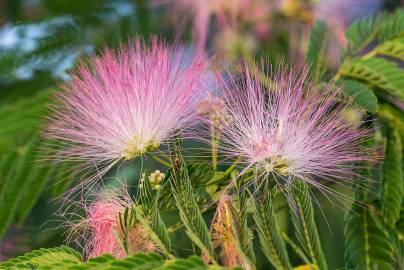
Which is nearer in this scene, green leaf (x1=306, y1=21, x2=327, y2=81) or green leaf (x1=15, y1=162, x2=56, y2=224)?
green leaf (x1=306, y1=21, x2=327, y2=81)

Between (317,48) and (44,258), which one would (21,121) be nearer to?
(44,258)

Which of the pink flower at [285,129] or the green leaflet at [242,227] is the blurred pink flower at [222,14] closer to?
the pink flower at [285,129]

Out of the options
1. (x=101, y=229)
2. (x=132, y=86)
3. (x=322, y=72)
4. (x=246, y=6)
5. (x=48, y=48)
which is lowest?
(x=101, y=229)

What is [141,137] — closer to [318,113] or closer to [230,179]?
[230,179]

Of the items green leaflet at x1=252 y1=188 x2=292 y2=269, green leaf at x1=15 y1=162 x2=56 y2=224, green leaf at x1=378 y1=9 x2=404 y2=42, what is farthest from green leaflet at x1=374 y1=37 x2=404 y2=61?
green leaf at x1=15 y1=162 x2=56 y2=224

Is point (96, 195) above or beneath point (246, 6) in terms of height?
beneath

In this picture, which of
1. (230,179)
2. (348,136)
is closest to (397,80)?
(348,136)

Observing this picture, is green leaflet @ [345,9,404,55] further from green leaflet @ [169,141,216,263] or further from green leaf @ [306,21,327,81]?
green leaflet @ [169,141,216,263]
